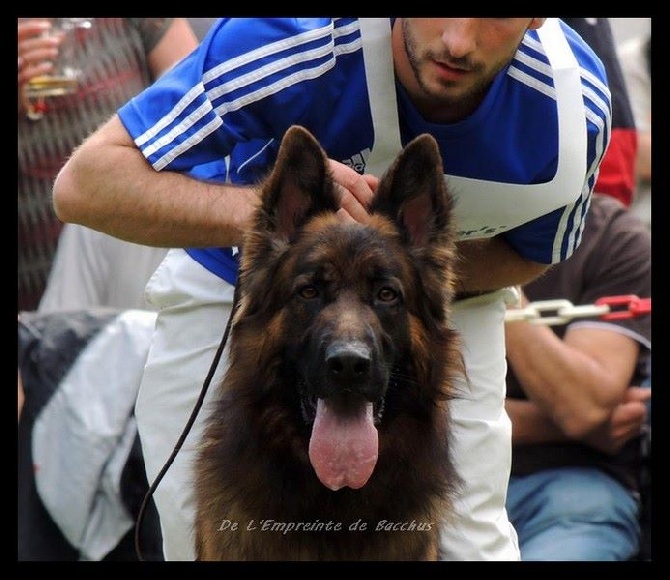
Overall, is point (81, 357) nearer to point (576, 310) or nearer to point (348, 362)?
point (576, 310)

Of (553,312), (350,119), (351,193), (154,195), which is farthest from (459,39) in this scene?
(553,312)

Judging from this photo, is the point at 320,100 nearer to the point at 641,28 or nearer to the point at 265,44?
the point at 265,44

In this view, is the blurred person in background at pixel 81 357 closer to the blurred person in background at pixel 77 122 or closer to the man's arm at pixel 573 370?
the blurred person in background at pixel 77 122

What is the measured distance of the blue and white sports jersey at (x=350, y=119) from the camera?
381 centimetres

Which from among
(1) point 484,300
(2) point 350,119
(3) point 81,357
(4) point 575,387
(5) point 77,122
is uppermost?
(2) point 350,119

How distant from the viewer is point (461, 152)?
4.02 meters

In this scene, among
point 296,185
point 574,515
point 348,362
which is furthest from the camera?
point 574,515

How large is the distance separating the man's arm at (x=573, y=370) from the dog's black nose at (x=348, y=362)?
2.21m

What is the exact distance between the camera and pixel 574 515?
552 centimetres

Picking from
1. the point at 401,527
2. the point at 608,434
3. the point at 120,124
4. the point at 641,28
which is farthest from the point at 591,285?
the point at 120,124

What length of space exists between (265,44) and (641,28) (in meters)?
3.56

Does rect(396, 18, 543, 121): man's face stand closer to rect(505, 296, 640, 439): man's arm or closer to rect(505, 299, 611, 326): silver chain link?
rect(505, 299, 611, 326): silver chain link

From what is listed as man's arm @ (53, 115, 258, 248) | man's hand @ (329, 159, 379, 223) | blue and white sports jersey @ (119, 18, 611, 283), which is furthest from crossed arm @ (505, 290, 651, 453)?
man's arm @ (53, 115, 258, 248)

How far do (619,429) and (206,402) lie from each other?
218 centimetres
